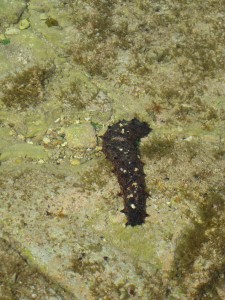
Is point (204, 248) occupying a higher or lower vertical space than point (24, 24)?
lower

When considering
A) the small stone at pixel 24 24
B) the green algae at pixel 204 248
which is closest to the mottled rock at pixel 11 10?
the small stone at pixel 24 24

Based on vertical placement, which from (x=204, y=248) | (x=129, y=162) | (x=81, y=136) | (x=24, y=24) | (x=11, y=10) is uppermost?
(x=11, y=10)

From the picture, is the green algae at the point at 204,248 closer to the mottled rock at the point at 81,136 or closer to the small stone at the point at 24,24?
the mottled rock at the point at 81,136

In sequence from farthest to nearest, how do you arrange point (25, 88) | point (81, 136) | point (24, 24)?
point (24, 24), point (25, 88), point (81, 136)

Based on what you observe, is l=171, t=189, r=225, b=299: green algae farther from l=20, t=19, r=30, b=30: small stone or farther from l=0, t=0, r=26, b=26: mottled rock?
l=0, t=0, r=26, b=26: mottled rock

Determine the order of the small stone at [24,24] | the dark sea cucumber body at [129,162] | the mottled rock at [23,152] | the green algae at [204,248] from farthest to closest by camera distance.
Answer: the small stone at [24,24] < the mottled rock at [23,152] < the dark sea cucumber body at [129,162] < the green algae at [204,248]

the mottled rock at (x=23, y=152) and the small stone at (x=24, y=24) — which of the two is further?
the small stone at (x=24, y=24)

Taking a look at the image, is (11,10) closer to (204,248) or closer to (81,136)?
(81,136)

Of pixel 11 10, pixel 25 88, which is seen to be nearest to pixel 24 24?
pixel 11 10
